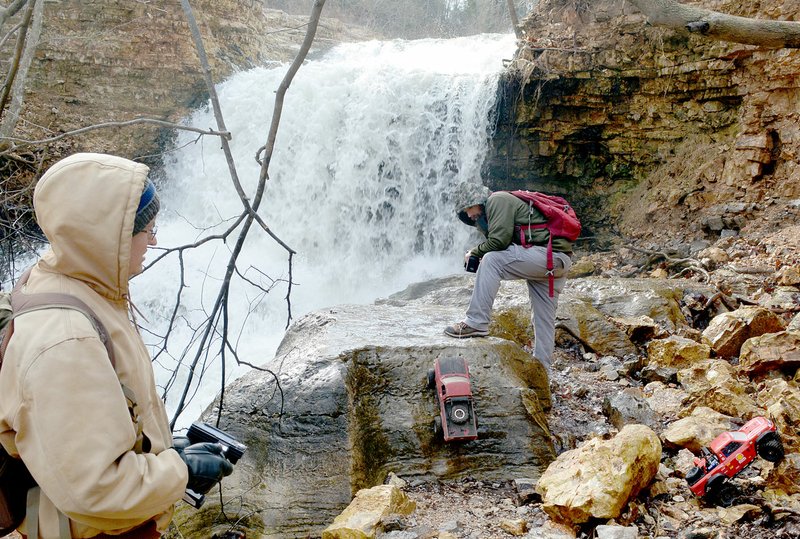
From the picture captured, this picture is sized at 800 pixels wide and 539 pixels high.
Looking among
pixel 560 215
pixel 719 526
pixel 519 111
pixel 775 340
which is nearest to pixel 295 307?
pixel 519 111

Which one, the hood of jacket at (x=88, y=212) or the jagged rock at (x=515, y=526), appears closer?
the hood of jacket at (x=88, y=212)

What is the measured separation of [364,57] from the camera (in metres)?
18.2

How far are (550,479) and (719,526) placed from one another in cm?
72

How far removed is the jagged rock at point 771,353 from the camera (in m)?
4.00

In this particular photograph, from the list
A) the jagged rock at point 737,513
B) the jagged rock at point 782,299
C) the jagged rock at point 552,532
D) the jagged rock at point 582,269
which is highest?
the jagged rock at point 737,513

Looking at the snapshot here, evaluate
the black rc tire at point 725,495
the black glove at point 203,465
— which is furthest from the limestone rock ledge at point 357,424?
the black glove at point 203,465

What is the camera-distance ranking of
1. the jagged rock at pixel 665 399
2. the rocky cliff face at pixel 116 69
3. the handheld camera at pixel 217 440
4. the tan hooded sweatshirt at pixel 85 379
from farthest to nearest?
the rocky cliff face at pixel 116 69 < the jagged rock at pixel 665 399 < the handheld camera at pixel 217 440 < the tan hooded sweatshirt at pixel 85 379

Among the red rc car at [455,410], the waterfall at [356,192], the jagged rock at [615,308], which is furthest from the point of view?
the waterfall at [356,192]

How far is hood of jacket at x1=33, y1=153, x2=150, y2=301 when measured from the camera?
1290 millimetres

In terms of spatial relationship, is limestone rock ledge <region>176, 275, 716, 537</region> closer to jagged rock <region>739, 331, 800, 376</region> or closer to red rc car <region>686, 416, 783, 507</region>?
red rc car <region>686, 416, 783, 507</region>

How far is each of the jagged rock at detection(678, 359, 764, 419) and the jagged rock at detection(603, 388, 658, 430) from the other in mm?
256

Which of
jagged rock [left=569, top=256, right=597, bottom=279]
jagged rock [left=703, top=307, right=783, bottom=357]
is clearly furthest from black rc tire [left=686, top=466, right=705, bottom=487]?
jagged rock [left=569, top=256, right=597, bottom=279]

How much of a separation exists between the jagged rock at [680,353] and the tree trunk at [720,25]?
257 cm

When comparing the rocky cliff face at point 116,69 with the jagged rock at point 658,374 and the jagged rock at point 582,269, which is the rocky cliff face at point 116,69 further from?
the jagged rock at point 658,374
